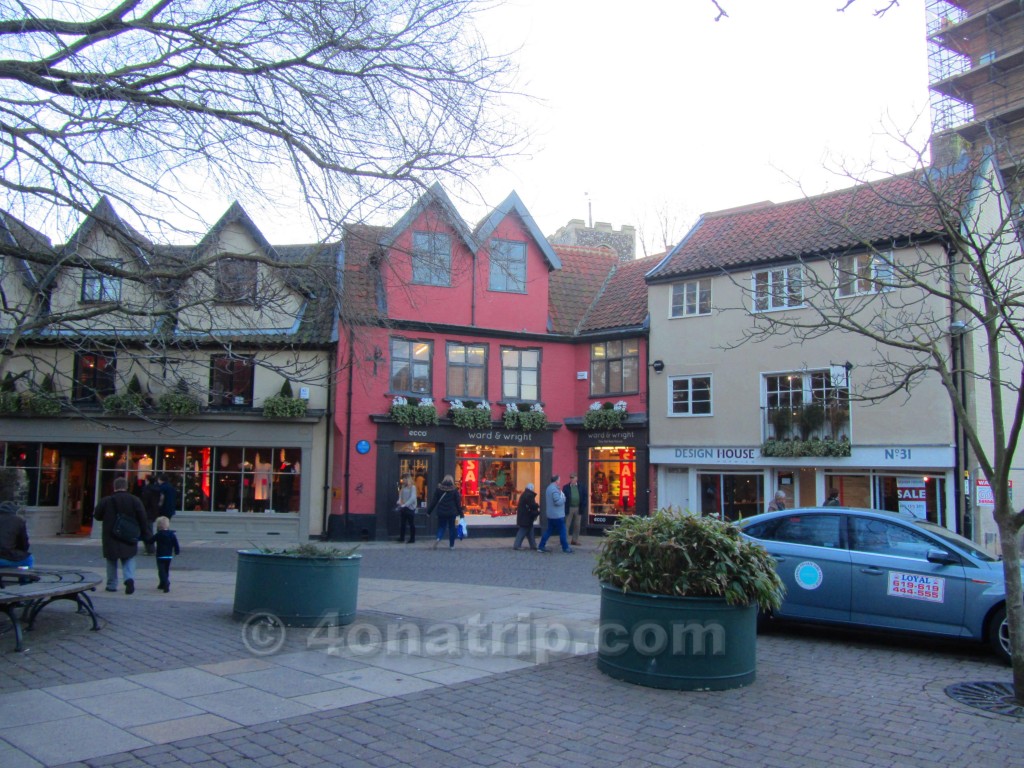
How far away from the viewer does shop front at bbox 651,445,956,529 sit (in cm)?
2019

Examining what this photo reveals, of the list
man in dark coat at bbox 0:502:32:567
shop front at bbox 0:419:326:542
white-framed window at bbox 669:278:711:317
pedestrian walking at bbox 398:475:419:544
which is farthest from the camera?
white-framed window at bbox 669:278:711:317

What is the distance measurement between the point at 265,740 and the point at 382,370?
18.0 metres

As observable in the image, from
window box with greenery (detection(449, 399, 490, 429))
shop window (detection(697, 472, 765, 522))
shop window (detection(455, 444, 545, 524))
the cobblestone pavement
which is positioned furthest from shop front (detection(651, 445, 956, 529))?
the cobblestone pavement

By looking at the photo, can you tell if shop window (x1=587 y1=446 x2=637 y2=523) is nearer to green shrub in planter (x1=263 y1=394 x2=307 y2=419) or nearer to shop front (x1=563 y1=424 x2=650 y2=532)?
shop front (x1=563 y1=424 x2=650 y2=532)

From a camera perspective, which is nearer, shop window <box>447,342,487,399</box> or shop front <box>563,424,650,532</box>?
shop window <box>447,342,487,399</box>

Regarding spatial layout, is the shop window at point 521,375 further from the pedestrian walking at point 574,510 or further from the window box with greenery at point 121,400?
the window box with greenery at point 121,400

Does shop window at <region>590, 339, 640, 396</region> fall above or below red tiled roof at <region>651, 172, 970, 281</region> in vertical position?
below

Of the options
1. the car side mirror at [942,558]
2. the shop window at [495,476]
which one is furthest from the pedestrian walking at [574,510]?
the car side mirror at [942,558]

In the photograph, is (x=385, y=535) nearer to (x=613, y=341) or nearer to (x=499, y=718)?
(x=613, y=341)

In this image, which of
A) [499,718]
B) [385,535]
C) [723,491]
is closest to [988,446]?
[723,491]

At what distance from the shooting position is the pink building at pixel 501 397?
2316 cm

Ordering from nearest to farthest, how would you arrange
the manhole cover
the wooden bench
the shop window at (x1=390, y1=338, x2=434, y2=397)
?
the manhole cover
the wooden bench
the shop window at (x1=390, y1=338, x2=434, y2=397)

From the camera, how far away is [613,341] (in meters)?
26.5

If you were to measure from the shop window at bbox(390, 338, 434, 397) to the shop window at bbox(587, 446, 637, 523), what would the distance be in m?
5.80
